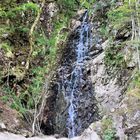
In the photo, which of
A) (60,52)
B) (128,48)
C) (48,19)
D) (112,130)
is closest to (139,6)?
(128,48)

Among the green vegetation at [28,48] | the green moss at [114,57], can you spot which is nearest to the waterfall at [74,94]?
the green vegetation at [28,48]

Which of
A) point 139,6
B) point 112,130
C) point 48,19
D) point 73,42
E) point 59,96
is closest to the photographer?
point 112,130

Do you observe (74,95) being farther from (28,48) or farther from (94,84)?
(28,48)

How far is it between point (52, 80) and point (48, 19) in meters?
3.54

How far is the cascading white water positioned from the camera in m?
10.6

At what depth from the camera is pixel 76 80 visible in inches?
442

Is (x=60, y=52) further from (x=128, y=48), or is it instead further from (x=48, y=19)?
(x=128, y=48)

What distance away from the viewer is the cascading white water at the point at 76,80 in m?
10.6

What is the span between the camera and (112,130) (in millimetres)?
7227

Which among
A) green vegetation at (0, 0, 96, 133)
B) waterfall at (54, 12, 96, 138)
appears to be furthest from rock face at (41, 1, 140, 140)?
green vegetation at (0, 0, 96, 133)

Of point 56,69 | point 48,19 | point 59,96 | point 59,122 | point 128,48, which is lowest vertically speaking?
point 59,122

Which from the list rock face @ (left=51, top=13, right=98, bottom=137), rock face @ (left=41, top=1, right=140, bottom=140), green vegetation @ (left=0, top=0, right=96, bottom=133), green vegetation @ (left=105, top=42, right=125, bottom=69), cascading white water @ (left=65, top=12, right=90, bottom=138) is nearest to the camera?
rock face @ (left=41, top=1, right=140, bottom=140)

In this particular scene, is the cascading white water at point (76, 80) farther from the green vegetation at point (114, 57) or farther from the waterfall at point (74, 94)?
the green vegetation at point (114, 57)

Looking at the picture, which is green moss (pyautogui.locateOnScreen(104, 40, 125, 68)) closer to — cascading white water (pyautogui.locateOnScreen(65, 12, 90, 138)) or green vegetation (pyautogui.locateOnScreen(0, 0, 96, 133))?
cascading white water (pyautogui.locateOnScreen(65, 12, 90, 138))
